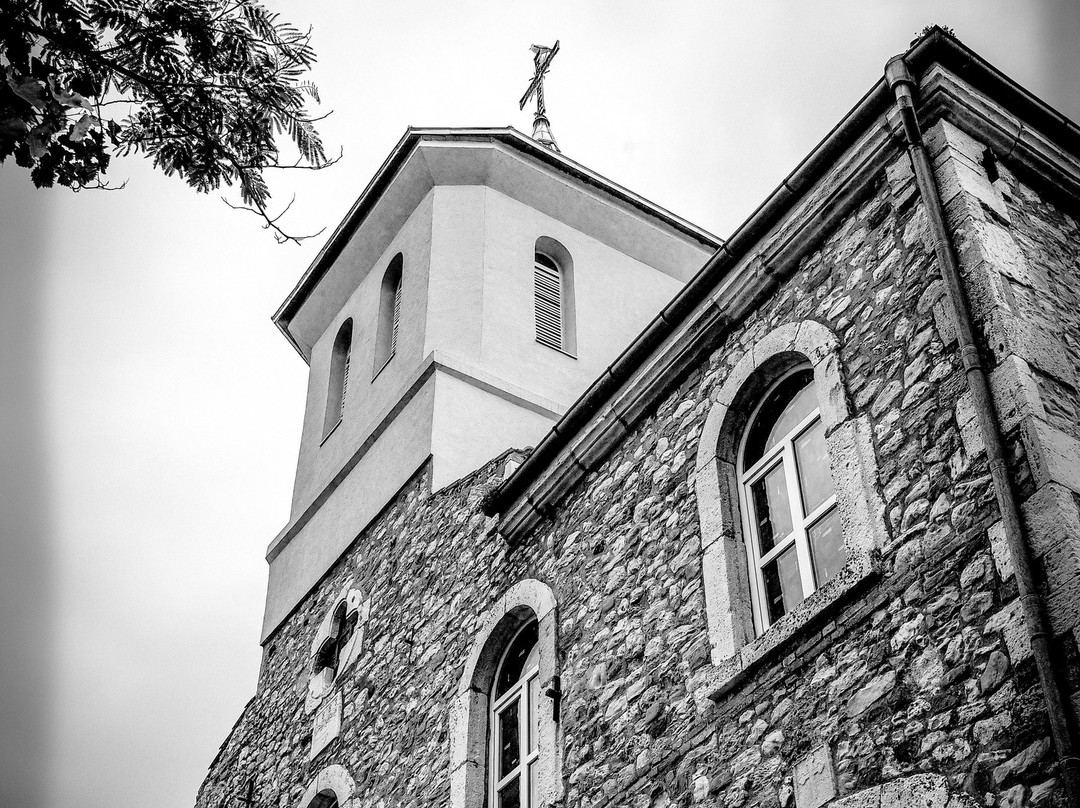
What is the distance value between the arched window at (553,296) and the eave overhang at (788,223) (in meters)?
5.09

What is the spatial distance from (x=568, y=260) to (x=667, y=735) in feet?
30.3

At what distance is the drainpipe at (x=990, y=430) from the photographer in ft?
15.9

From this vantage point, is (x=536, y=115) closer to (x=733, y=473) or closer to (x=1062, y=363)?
(x=733, y=473)

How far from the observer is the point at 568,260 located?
15664 mm

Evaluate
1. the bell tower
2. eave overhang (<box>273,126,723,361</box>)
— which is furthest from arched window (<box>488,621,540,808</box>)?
eave overhang (<box>273,126,723,361</box>)

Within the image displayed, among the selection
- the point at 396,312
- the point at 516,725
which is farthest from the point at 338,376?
the point at 516,725

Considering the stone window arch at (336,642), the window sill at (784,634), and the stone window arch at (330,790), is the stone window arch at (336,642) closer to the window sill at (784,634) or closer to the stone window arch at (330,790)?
the stone window arch at (330,790)

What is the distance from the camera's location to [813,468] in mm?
7328

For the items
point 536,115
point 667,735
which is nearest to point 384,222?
point 536,115

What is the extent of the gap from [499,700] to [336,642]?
3.57 metres

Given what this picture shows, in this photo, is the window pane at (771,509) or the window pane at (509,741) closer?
→ the window pane at (771,509)

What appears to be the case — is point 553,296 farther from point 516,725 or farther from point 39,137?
point 39,137

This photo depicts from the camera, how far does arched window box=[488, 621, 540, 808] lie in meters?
8.65

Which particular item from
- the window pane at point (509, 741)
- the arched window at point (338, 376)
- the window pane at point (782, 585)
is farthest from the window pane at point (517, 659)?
the arched window at point (338, 376)
